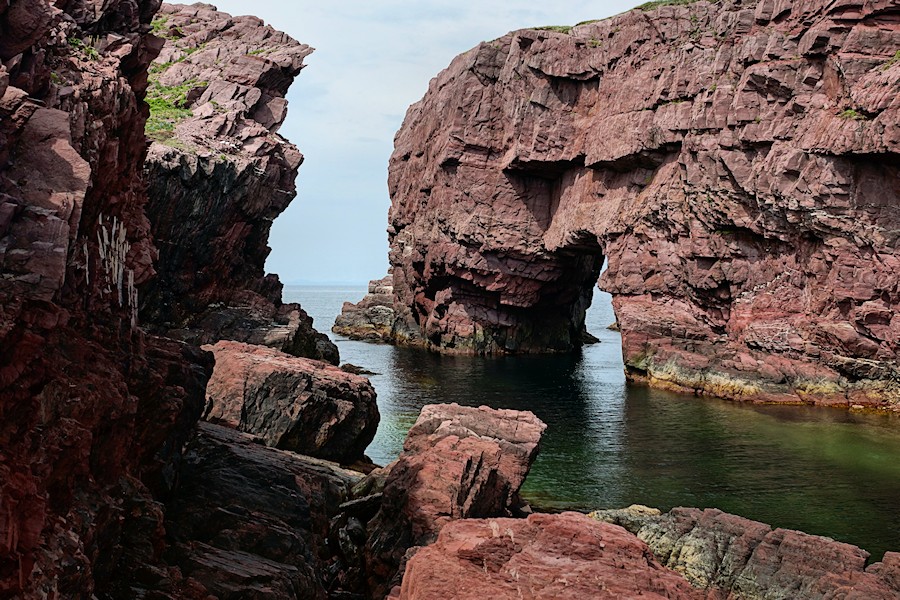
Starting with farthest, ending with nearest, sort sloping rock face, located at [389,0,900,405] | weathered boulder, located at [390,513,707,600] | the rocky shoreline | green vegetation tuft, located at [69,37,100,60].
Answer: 1. sloping rock face, located at [389,0,900,405]
2. green vegetation tuft, located at [69,37,100,60]
3. weathered boulder, located at [390,513,707,600]
4. the rocky shoreline

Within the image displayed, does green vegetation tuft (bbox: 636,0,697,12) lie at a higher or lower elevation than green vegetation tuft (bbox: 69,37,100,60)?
higher

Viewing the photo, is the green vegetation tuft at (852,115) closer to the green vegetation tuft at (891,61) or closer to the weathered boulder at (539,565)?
the green vegetation tuft at (891,61)

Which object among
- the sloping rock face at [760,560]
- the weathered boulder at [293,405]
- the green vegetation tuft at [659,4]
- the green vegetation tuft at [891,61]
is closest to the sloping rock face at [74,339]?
the weathered boulder at [293,405]

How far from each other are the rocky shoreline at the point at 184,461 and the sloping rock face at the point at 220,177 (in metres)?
24.9

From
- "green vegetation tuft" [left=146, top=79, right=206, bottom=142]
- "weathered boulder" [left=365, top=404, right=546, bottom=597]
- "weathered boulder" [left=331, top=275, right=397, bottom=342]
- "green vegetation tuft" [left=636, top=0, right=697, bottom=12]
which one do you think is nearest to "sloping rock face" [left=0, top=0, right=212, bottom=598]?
"weathered boulder" [left=365, top=404, right=546, bottom=597]

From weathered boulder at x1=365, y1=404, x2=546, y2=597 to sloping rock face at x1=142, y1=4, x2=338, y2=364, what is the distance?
32530mm

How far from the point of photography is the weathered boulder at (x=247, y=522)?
1449cm

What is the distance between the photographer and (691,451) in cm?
4125

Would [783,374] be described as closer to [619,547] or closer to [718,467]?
[718,467]

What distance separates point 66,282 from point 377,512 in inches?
521

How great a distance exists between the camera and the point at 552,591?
1160 centimetres

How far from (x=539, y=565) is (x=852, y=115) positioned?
46.5m

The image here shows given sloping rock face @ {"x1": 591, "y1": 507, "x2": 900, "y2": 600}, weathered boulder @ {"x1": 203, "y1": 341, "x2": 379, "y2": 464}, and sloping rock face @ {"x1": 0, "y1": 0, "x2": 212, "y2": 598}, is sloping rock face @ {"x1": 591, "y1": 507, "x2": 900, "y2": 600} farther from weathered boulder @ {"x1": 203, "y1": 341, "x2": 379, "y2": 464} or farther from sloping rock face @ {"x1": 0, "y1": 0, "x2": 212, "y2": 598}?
sloping rock face @ {"x1": 0, "y1": 0, "x2": 212, "y2": 598}

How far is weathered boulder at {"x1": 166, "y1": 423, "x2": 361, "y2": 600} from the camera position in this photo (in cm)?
→ 1449
